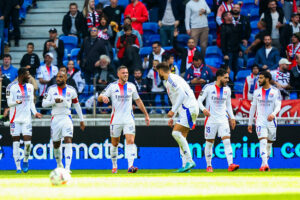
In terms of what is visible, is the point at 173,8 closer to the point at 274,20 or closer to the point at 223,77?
the point at 274,20

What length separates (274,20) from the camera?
21.6m

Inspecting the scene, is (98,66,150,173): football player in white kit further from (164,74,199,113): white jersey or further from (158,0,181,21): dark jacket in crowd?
(158,0,181,21): dark jacket in crowd

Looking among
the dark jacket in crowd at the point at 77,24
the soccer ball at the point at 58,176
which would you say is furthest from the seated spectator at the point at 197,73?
the soccer ball at the point at 58,176

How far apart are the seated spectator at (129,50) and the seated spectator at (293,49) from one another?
4538mm

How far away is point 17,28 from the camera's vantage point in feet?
78.9

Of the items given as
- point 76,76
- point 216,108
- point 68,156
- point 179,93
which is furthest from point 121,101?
point 76,76

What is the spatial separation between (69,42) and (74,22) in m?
0.71

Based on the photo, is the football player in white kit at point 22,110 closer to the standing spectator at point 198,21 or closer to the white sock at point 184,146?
the white sock at point 184,146

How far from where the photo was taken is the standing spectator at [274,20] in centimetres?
2145

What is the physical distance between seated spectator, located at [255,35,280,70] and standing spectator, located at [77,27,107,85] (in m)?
4.74

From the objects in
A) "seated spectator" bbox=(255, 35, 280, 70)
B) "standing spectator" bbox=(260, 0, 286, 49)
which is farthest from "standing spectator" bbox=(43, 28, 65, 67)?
"standing spectator" bbox=(260, 0, 286, 49)

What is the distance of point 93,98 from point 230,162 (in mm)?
5059

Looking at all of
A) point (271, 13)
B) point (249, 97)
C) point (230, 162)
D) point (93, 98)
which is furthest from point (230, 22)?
point (230, 162)

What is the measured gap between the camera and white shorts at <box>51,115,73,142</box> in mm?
16188
